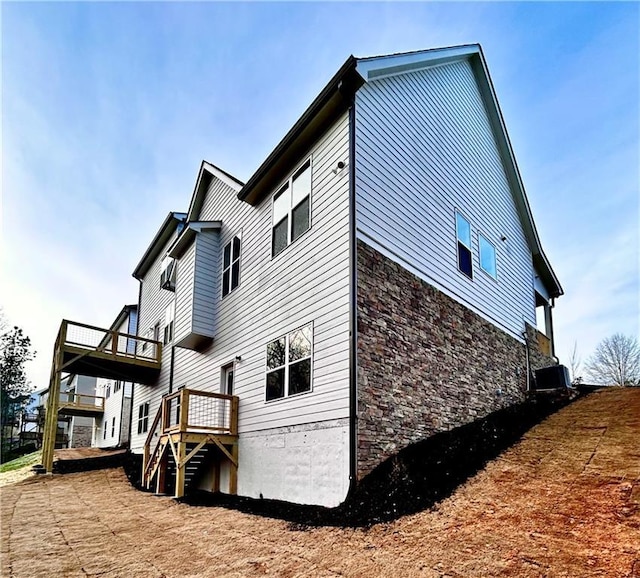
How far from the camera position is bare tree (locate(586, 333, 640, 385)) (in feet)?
116

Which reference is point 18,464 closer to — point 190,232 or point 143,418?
point 143,418

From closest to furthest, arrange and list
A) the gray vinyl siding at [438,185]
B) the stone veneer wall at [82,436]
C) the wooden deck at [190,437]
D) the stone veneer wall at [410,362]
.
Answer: the stone veneer wall at [410,362] → the gray vinyl siding at [438,185] → the wooden deck at [190,437] → the stone veneer wall at [82,436]

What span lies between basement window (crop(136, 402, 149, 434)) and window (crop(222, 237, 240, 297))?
8.20 metres

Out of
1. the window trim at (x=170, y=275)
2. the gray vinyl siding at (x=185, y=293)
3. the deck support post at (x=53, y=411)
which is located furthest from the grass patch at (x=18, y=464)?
the gray vinyl siding at (x=185, y=293)

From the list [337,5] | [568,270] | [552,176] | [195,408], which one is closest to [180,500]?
[195,408]

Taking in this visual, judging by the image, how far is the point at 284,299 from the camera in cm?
1025

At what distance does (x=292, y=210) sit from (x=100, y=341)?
40.1 feet

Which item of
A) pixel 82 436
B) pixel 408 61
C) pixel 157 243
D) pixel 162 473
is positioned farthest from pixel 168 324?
pixel 82 436

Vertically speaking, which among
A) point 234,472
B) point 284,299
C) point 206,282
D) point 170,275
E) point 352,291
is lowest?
point 234,472

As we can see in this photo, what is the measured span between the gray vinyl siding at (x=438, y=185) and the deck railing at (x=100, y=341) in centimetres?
1021

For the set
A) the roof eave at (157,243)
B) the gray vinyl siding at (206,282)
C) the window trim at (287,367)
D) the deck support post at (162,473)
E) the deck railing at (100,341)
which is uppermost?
the roof eave at (157,243)

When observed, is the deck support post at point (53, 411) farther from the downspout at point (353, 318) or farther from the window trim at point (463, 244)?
the window trim at point (463, 244)

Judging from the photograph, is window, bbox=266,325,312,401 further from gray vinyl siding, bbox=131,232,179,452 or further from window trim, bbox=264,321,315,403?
gray vinyl siding, bbox=131,232,179,452

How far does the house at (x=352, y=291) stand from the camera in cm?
843
